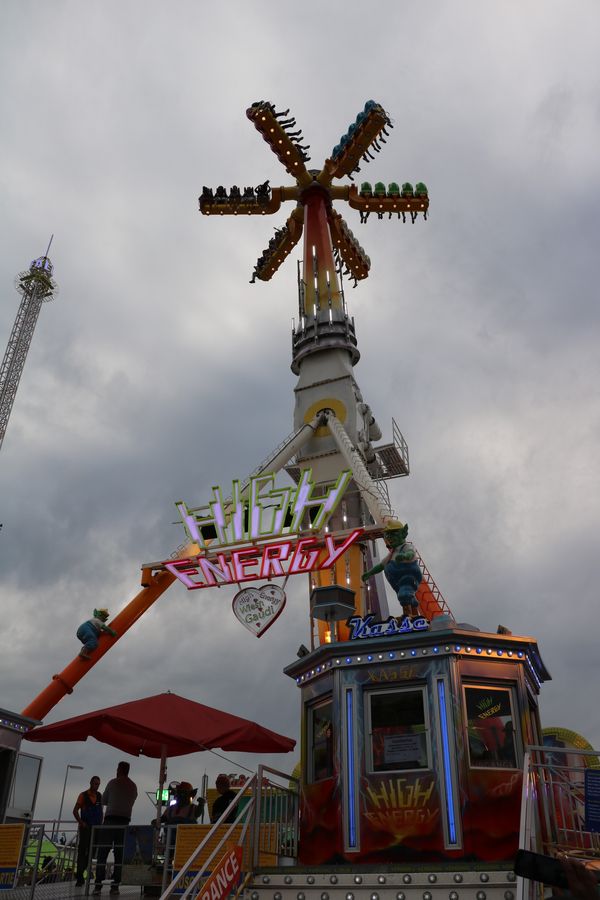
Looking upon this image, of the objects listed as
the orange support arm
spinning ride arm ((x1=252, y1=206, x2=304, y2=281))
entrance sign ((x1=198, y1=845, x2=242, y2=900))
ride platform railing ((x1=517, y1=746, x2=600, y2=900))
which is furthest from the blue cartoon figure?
spinning ride arm ((x1=252, y1=206, x2=304, y2=281))

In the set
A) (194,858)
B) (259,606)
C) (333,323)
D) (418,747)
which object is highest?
(333,323)

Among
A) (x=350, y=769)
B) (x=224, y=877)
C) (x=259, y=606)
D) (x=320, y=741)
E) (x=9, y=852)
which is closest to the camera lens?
(x=224, y=877)

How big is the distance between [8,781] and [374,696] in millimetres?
7552

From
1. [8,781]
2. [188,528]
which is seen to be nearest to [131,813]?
[8,781]

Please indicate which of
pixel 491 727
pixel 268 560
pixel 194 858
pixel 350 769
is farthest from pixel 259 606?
pixel 194 858

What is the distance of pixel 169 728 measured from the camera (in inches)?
518

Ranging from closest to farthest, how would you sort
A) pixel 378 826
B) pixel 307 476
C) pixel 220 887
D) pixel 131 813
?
pixel 220 887
pixel 378 826
pixel 131 813
pixel 307 476

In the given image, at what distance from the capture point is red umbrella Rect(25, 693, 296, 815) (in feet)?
43.3

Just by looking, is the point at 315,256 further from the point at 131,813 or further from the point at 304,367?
the point at 131,813

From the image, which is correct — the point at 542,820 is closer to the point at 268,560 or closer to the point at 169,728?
the point at 169,728

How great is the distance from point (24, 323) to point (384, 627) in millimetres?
46207

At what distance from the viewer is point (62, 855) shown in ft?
51.9

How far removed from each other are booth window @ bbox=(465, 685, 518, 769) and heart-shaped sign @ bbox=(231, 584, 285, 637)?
7.66m

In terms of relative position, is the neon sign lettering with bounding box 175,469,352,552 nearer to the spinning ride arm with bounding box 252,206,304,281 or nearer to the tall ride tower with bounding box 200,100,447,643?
the tall ride tower with bounding box 200,100,447,643
